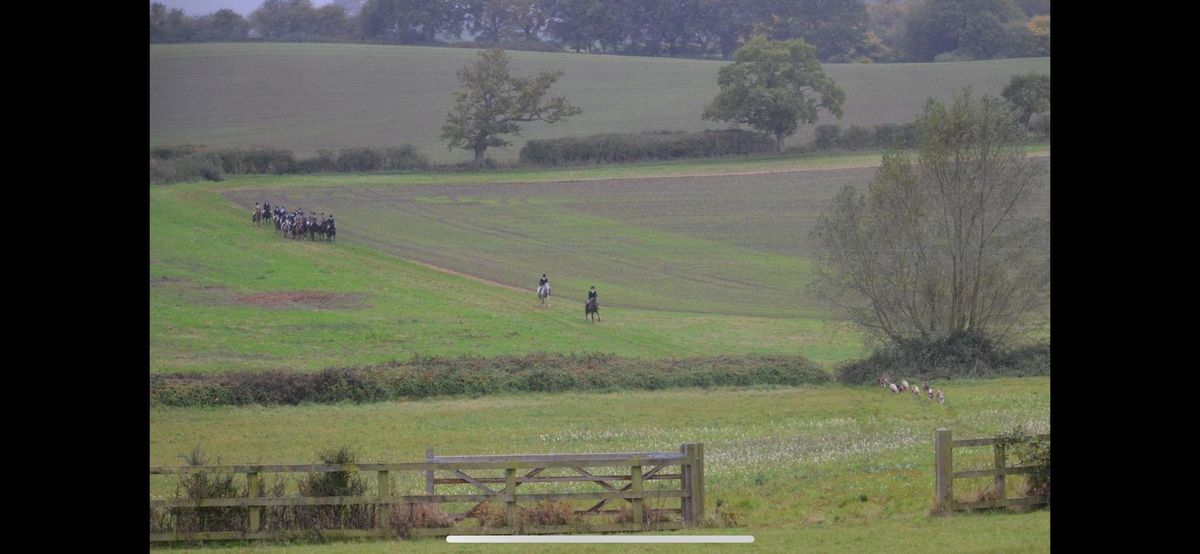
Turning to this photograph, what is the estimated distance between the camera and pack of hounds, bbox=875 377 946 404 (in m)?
14.4

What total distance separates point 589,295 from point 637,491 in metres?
3.90

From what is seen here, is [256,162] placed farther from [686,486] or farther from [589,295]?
[686,486]

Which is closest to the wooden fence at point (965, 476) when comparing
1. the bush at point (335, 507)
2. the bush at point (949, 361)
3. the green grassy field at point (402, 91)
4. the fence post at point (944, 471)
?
the fence post at point (944, 471)

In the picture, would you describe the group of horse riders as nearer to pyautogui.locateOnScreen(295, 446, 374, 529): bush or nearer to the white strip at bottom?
pyautogui.locateOnScreen(295, 446, 374, 529): bush

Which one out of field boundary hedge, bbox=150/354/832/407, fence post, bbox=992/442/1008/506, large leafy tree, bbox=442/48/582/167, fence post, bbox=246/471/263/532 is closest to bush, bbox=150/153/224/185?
field boundary hedge, bbox=150/354/832/407

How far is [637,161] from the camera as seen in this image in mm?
14930

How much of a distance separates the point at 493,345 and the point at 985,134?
21.4 feet

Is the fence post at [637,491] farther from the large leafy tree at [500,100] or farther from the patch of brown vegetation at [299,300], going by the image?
the patch of brown vegetation at [299,300]

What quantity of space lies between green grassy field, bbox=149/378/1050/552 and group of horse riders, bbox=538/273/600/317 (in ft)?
3.63

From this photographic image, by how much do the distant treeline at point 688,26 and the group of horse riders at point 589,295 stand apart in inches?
111
